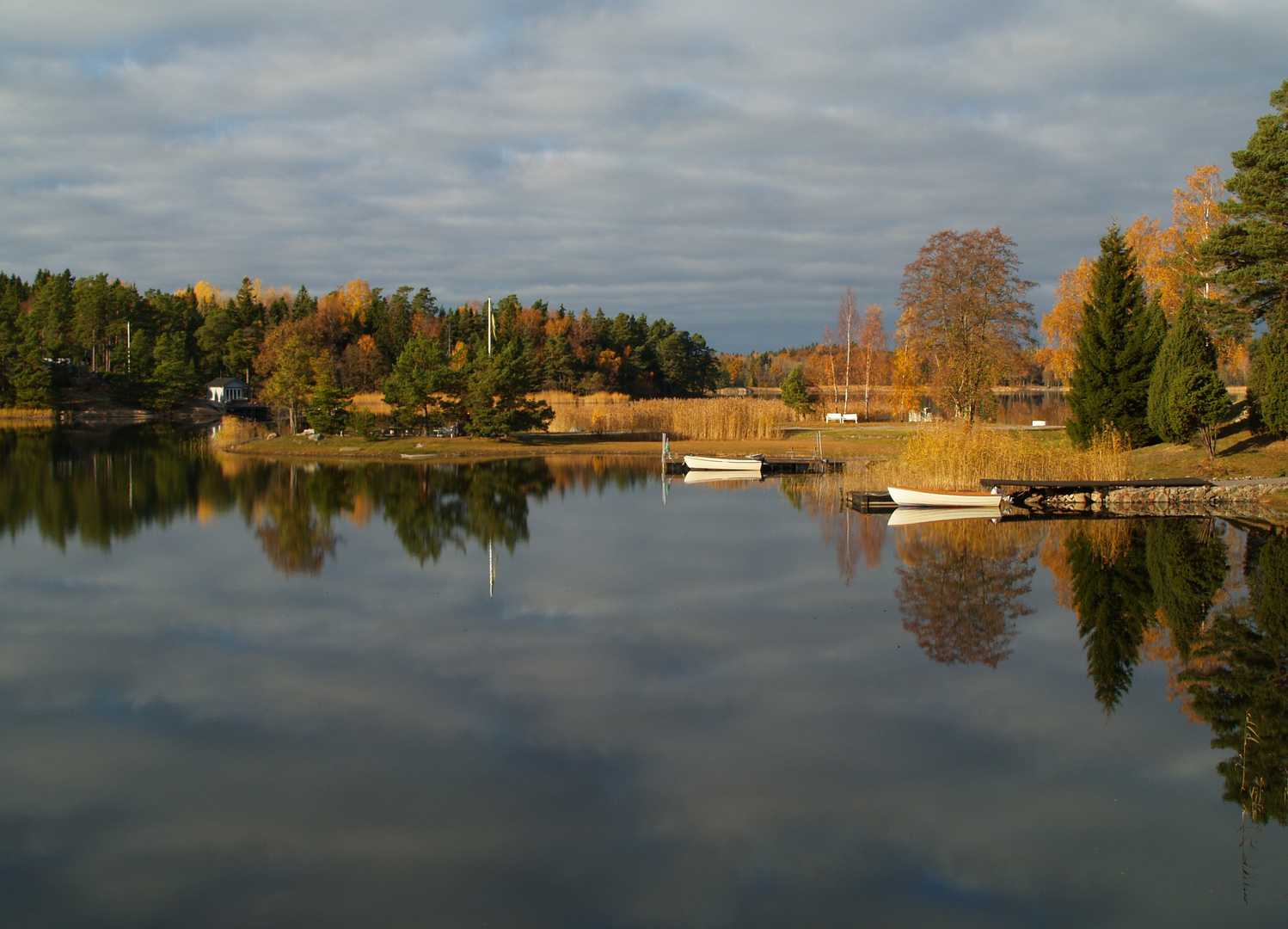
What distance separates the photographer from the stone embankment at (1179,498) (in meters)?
24.0

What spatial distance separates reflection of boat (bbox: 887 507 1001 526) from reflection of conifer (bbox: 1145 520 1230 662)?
356 cm

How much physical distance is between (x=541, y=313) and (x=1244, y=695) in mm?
97108

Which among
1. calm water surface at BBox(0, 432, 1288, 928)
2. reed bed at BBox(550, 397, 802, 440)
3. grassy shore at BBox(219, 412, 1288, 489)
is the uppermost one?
reed bed at BBox(550, 397, 802, 440)

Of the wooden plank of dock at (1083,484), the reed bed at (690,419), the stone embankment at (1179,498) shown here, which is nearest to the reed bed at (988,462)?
the wooden plank of dock at (1083,484)

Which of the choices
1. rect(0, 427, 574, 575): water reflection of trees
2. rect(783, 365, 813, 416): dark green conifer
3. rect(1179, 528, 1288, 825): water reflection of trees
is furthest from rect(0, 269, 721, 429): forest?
rect(1179, 528, 1288, 825): water reflection of trees

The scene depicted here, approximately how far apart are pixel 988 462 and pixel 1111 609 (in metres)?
13.7

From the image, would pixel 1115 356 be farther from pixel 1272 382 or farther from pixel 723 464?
pixel 723 464

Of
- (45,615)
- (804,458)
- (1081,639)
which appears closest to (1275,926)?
(1081,639)

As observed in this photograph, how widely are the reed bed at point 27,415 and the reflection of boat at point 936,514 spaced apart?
6681 cm

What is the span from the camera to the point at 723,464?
3428cm

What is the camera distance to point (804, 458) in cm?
3531

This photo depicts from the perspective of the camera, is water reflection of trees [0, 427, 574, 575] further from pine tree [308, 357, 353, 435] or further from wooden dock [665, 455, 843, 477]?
pine tree [308, 357, 353, 435]

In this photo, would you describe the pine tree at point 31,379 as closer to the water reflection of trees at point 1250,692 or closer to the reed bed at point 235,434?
the reed bed at point 235,434

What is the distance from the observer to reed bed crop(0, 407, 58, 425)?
233 feet
